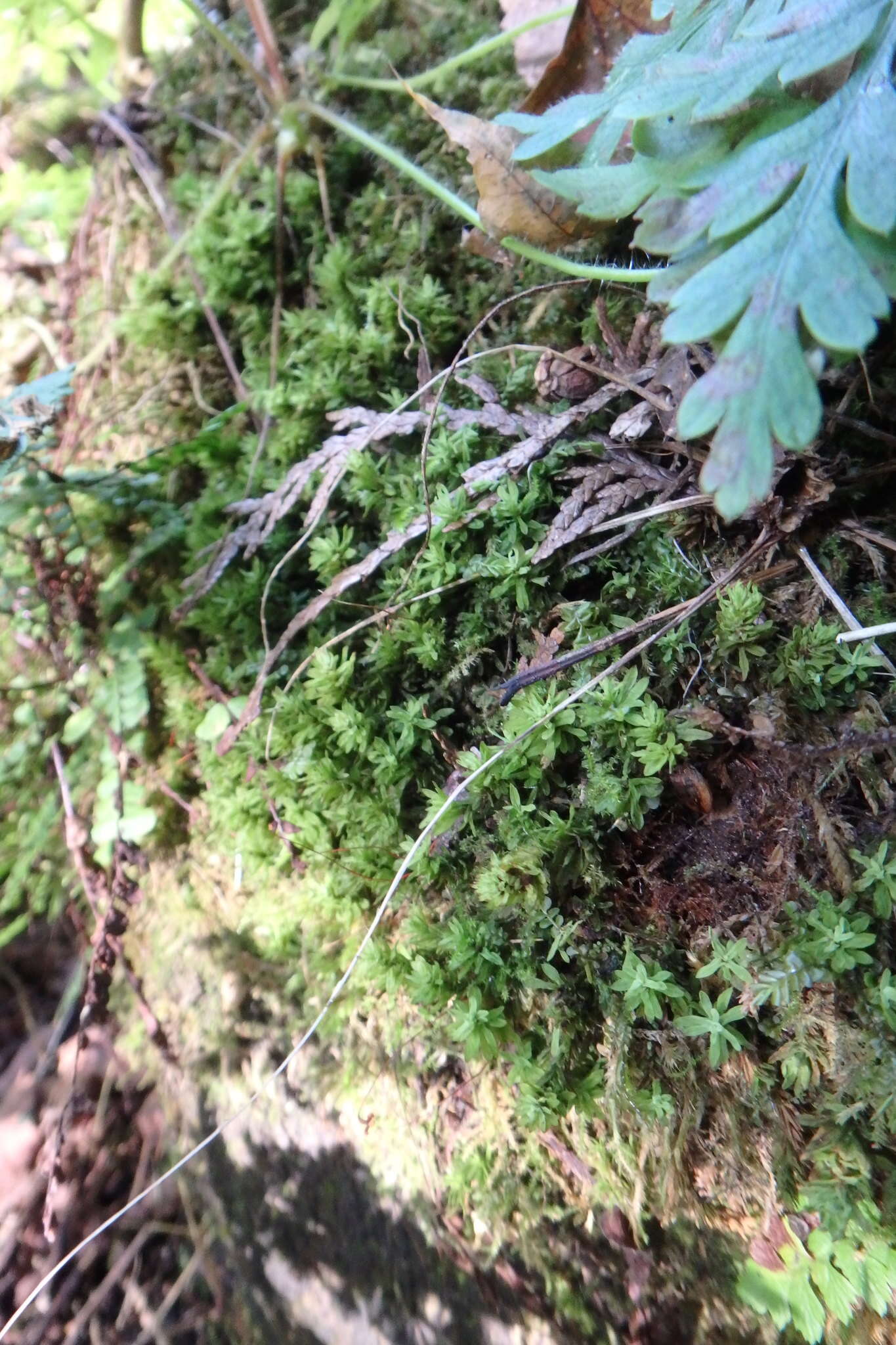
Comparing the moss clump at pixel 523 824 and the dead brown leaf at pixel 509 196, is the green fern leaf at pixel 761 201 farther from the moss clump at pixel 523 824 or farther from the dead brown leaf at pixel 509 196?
the moss clump at pixel 523 824

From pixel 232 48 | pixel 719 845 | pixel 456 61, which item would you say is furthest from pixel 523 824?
pixel 232 48

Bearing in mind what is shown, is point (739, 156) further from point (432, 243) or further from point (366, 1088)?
point (366, 1088)

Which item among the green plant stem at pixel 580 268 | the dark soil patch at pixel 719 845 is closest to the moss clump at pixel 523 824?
the dark soil patch at pixel 719 845

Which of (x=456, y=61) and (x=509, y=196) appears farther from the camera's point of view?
(x=456, y=61)

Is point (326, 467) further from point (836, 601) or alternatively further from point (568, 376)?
point (836, 601)

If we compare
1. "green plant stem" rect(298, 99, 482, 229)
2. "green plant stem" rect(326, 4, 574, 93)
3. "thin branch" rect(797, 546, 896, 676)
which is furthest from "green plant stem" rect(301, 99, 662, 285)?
"thin branch" rect(797, 546, 896, 676)
